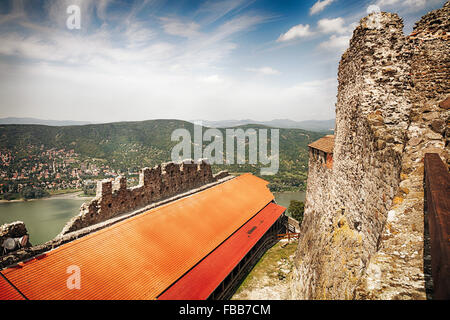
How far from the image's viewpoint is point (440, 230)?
4.33 ft

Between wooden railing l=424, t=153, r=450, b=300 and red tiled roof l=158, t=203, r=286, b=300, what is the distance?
7303 mm

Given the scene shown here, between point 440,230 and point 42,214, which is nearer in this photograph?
point 440,230

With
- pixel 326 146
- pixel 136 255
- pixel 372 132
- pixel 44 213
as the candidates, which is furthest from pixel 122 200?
pixel 44 213

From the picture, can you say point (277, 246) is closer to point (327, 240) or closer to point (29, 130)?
point (327, 240)

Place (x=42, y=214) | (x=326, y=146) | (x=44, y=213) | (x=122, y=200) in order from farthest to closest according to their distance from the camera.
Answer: (x=44, y=213)
(x=42, y=214)
(x=122, y=200)
(x=326, y=146)

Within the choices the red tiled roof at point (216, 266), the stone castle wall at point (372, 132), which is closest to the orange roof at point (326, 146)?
the stone castle wall at point (372, 132)

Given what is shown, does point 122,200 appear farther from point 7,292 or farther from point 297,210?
point 297,210

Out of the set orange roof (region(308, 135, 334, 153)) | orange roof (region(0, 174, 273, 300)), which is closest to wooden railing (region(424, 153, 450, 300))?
orange roof (region(308, 135, 334, 153))

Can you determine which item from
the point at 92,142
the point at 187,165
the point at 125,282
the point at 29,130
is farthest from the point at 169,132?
the point at 125,282

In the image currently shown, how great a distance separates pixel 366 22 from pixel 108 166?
7708 cm

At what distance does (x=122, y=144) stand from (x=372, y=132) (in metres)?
91.2

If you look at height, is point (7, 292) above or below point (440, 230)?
below

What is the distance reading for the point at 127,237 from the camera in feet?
26.6

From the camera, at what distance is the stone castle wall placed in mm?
3430
